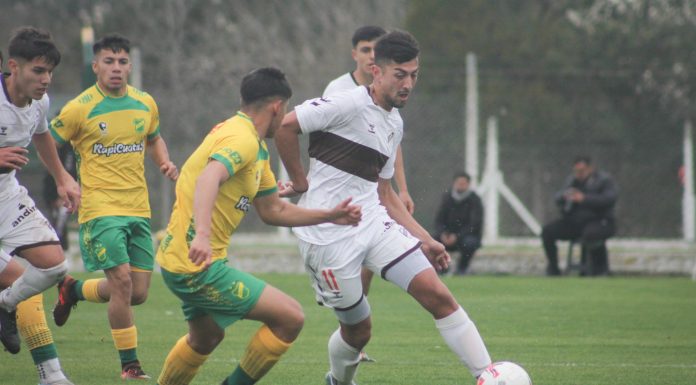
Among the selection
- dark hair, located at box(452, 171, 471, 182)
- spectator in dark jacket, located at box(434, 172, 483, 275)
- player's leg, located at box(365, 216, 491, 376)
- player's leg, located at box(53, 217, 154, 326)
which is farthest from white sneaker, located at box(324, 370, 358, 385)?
dark hair, located at box(452, 171, 471, 182)

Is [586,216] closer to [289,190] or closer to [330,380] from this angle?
[330,380]

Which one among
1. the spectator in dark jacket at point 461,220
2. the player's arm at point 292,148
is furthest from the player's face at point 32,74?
the spectator in dark jacket at point 461,220

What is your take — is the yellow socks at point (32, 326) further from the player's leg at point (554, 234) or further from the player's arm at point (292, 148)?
the player's leg at point (554, 234)

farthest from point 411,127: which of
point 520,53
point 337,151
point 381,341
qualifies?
point 520,53

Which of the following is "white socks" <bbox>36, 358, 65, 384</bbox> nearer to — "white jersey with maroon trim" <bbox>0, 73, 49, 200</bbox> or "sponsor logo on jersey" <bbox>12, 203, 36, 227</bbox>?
"sponsor logo on jersey" <bbox>12, 203, 36, 227</bbox>

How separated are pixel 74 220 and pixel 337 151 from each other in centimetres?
1278

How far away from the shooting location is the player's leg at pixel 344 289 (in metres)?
6.52

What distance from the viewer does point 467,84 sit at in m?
16.5

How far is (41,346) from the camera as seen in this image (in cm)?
700

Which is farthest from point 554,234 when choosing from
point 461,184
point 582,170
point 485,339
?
point 485,339

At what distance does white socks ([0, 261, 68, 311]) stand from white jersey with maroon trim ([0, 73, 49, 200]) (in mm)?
570

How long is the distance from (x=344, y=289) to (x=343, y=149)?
85cm

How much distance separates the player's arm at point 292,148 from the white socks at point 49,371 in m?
1.86

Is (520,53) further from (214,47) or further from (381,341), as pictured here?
(381,341)
